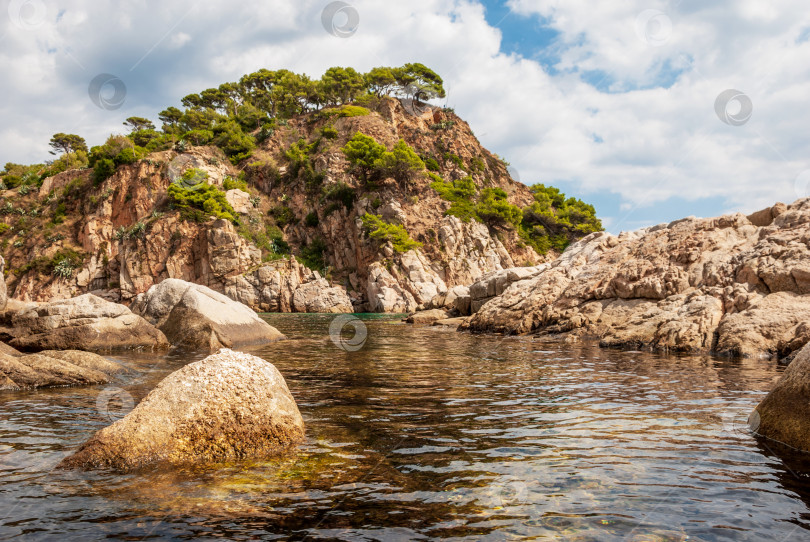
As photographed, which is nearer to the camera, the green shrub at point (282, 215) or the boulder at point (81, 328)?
the boulder at point (81, 328)

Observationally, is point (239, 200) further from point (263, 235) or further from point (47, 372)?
point (47, 372)

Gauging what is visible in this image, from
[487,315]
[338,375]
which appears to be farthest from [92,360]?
[487,315]

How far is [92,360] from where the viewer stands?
11.6 meters

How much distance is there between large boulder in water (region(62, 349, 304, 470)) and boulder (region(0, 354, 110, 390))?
5528 millimetres

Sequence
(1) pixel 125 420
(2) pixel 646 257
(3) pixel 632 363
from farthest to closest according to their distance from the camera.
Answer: (2) pixel 646 257 → (3) pixel 632 363 → (1) pixel 125 420

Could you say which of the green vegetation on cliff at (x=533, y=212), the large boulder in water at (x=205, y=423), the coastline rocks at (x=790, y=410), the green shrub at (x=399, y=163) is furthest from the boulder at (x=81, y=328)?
the green vegetation on cliff at (x=533, y=212)

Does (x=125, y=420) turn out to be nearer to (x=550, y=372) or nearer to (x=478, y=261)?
(x=550, y=372)

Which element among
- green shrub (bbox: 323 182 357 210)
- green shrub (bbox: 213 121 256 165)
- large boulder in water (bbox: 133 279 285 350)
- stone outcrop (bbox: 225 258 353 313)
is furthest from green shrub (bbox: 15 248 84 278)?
large boulder in water (bbox: 133 279 285 350)

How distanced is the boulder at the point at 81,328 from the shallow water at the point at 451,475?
263 inches

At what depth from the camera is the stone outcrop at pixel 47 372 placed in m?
9.95

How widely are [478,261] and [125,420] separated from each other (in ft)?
204

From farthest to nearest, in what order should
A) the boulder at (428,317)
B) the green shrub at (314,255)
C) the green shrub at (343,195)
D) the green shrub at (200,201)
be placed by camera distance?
the green shrub at (343,195) → the green shrub at (314,255) → the green shrub at (200,201) → the boulder at (428,317)

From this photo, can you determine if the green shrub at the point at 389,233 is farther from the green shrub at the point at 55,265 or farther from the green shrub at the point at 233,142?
the green shrub at the point at 55,265

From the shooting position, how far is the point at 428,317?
113 ft
